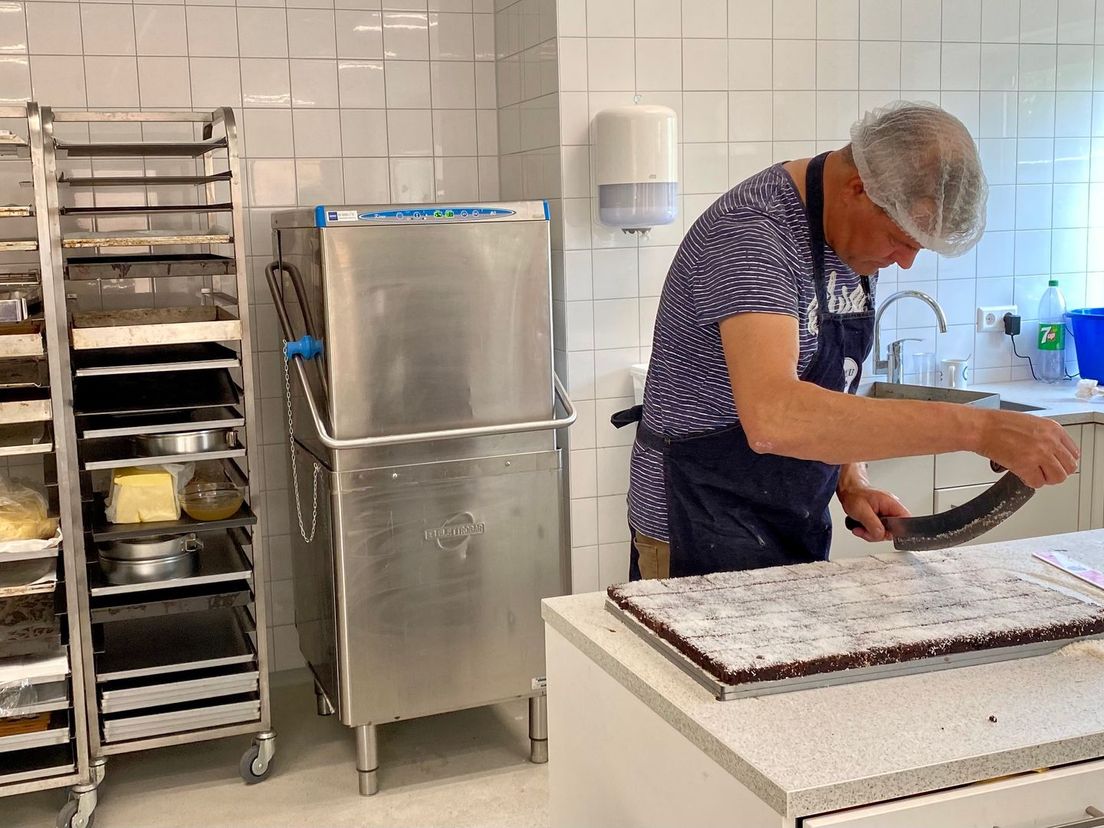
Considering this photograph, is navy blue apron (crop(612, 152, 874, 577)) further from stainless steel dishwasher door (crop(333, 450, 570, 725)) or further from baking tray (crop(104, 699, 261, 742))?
baking tray (crop(104, 699, 261, 742))

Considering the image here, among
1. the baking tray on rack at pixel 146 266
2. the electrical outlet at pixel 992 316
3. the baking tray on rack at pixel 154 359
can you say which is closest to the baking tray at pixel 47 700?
the baking tray on rack at pixel 154 359

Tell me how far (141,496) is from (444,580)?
77 centimetres

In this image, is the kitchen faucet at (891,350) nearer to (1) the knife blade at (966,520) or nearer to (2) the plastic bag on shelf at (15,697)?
(1) the knife blade at (966,520)

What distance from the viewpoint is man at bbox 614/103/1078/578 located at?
1.58 m

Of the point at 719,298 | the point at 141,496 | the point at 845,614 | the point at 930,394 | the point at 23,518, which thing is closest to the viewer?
the point at 845,614

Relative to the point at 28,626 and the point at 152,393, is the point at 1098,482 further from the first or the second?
the point at 28,626

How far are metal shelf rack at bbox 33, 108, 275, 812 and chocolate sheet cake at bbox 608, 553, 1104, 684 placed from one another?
1552 millimetres

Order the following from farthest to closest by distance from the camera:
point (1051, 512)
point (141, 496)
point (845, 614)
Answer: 1. point (1051, 512)
2. point (141, 496)
3. point (845, 614)

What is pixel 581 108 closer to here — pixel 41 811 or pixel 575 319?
pixel 575 319

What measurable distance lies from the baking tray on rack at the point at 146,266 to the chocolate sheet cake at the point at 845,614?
1690 millimetres

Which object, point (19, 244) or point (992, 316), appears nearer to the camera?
point (19, 244)

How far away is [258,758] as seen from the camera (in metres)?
2.98

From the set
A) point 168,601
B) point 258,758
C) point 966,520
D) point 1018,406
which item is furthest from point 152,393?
point 1018,406

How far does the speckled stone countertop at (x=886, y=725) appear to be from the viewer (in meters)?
1.14
